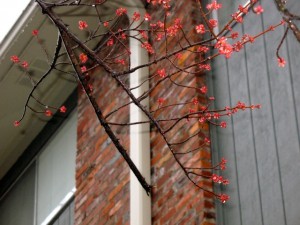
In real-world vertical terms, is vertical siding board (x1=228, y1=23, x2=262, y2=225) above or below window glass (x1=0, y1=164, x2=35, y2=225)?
below

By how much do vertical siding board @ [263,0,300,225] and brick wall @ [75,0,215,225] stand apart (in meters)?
0.77

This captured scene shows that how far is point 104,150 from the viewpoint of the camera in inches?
315

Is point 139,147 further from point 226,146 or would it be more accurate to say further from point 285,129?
point 285,129

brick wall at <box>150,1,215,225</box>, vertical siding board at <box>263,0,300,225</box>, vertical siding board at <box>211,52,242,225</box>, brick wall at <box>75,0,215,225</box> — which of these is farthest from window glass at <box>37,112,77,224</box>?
vertical siding board at <box>263,0,300,225</box>

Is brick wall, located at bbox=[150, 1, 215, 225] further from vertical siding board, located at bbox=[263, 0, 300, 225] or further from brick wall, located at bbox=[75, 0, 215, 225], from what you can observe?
vertical siding board, located at bbox=[263, 0, 300, 225]

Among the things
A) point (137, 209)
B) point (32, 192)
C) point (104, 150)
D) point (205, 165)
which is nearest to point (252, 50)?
point (205, 165)

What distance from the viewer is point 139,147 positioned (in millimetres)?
7105

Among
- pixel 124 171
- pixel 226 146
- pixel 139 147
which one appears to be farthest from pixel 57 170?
pixel 226 146

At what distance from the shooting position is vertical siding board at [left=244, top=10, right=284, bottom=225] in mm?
5703

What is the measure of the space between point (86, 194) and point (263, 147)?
2645 millimetres

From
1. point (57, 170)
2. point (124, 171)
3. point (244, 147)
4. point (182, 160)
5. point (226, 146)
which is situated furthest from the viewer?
point (57, 170)

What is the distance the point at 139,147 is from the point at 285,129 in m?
1.70

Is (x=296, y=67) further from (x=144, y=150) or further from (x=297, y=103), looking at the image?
(x=144, y=150)

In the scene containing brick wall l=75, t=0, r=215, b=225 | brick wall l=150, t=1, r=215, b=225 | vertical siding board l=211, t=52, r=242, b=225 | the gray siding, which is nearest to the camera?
the gray siding
